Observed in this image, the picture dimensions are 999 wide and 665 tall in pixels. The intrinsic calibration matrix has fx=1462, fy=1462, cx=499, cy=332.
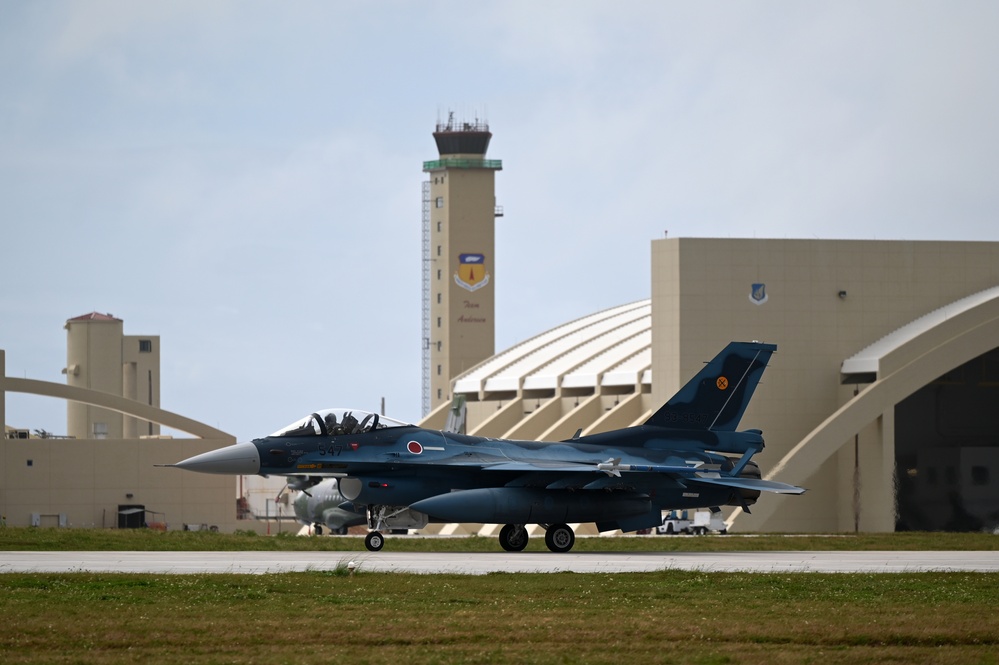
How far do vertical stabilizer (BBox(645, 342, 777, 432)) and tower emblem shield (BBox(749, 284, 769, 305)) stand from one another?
72.1ft

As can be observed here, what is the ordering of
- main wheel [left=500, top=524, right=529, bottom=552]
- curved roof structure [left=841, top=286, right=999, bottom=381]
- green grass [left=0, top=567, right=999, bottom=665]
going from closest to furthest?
green grass [left=0, top=567, right=999, bottom=665] → main wheel [left=500, top=524, right=529, bottom=552] → curved roof structure [left=841, top=286, right=999, bottom=381]

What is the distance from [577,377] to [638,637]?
49122 millimetres

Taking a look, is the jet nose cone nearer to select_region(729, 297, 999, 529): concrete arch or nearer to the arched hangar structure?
select_region(729, 297, 999, 529): concrete arch

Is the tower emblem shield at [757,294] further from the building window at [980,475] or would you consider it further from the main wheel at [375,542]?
the main wheel at [375,542]

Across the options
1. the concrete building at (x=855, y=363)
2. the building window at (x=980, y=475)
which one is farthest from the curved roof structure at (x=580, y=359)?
the building window at (x=980, y=475)

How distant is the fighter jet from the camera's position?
27219 mm

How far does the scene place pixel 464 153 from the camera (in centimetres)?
11181

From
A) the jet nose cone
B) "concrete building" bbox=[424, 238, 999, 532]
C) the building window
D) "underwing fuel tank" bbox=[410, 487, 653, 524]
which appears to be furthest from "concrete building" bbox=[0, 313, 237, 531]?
"underwing fuel tank" bbox=[410, 487, 653, 524]

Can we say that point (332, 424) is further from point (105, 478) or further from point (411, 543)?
point (105, 478)

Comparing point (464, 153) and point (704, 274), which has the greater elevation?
point (464, 153)

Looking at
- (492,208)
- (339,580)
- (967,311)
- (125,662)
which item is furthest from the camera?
(492,208)

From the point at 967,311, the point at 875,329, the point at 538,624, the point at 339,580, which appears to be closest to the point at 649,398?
the point at 875,329

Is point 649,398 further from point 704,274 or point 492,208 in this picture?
point 492,208

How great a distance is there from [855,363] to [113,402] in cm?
2954
